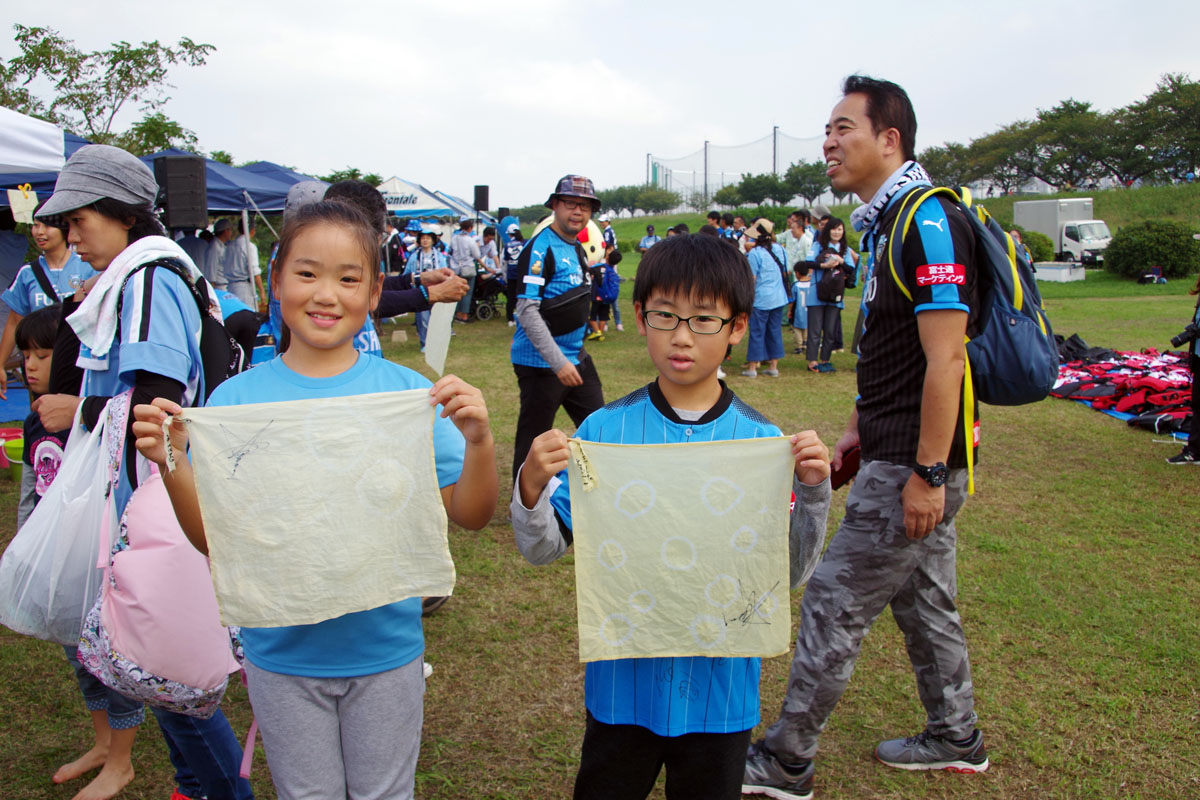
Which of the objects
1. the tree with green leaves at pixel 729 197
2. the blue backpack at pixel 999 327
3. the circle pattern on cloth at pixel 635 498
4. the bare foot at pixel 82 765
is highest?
the tree with green leaves at pixel 729 197

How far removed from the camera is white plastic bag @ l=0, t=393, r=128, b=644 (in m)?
2.22

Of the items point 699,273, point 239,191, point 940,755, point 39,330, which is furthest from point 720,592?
point 239,191

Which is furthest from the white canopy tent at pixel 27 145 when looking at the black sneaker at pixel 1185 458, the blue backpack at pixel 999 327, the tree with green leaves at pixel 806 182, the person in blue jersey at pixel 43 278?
the tree with green leaves at pixel 806 182

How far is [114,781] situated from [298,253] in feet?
6.86

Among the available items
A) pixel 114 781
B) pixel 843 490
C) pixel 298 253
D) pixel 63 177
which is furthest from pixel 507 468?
pixel 298 253

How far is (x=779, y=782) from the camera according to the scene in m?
2.68

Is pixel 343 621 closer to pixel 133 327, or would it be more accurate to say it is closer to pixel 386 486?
pixel 386 486

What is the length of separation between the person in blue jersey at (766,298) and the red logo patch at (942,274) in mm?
7832

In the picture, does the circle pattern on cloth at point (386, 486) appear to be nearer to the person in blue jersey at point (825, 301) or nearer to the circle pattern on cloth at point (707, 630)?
the circle pattern on cloth at point (707, 630)

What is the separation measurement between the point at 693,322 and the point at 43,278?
552 cm

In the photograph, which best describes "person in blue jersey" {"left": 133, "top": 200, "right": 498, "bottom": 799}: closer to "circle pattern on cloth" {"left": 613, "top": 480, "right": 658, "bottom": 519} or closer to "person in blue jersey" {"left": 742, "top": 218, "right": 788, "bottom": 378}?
"circle pattern on cloth" {"left": 613, "top": 480, "right": 658, "bottom": 519}

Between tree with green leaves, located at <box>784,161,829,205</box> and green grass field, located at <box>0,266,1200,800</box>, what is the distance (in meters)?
64.1
